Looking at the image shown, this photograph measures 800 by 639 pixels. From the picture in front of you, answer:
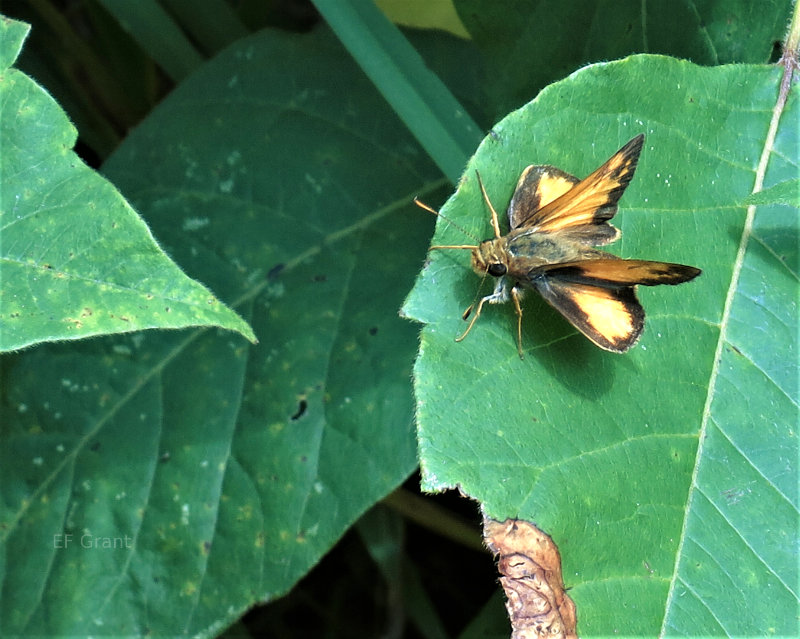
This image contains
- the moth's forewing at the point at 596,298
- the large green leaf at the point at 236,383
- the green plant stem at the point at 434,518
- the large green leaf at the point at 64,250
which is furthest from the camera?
the green plant stem at the point at 434,518

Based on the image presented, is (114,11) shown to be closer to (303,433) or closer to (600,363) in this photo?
(303,433)

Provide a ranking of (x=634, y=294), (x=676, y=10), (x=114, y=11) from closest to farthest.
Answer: (x=634, y=294) < (x=676, y=10) < (x=114, y=11)

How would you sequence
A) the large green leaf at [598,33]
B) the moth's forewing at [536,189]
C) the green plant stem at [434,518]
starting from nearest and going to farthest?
the moth's forewing at [536,189] → the large green leaf at [598,33] → the green plant stem at [434,518]

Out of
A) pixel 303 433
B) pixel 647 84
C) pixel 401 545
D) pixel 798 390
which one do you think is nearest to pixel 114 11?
pixel 303 433

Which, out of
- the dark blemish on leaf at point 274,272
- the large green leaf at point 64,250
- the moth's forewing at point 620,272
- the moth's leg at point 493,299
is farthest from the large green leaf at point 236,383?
the large green leaf at point 64,250

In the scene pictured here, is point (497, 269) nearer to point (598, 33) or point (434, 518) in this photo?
point (598, 33)

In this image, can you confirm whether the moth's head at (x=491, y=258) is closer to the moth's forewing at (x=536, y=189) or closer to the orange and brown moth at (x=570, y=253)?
the orange and brown moth at (x=570, y=253)

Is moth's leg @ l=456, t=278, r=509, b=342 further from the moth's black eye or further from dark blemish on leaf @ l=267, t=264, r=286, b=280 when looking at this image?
dark blemish on leaf @ l=267, t=264, r=286, b=280
